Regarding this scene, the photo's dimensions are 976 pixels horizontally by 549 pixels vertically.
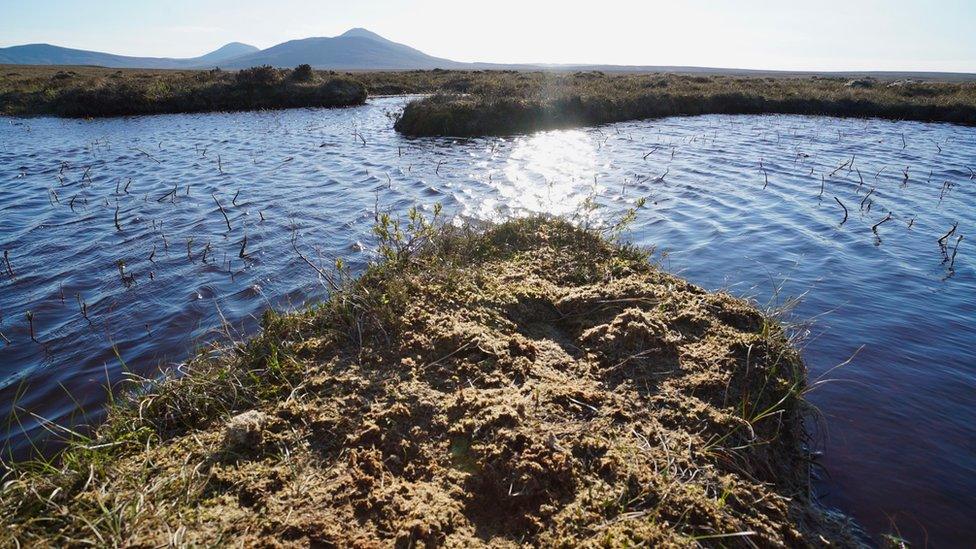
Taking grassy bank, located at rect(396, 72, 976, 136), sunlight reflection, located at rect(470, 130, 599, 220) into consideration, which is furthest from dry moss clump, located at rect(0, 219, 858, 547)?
grassy bank, located at rect(396, 72, 976, 136)

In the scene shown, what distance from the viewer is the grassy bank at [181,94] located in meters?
29.2

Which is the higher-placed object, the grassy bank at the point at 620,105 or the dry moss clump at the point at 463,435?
the grassy bank at the point at 620,105

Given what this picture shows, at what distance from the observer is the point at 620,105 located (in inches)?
1113

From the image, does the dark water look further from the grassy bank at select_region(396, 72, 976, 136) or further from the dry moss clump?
the grassy bank at select_region(396, 72, 976, 136)

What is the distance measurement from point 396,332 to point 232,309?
12.6 feet

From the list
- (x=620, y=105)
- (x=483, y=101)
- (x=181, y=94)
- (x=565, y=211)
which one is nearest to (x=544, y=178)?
(x=565, y=211)

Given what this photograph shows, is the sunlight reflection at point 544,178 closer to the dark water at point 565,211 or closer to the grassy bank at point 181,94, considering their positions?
the dark water at point 565,211

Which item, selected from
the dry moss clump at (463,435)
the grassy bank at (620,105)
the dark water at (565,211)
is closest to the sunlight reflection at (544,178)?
the dark water at (565,211)

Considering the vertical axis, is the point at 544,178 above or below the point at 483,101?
below

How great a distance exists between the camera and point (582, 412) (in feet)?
12.5

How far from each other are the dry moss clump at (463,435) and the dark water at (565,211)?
3.76 ft

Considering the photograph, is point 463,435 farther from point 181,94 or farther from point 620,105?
point 181,94

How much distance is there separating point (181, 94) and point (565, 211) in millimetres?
31467

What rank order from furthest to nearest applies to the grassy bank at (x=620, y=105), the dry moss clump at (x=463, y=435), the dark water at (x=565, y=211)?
1. the grassy bank at (x=620, y=105)
2. the dark water at (x=565, y=211)
3. the dry moss clump at (x=463, y=435)
